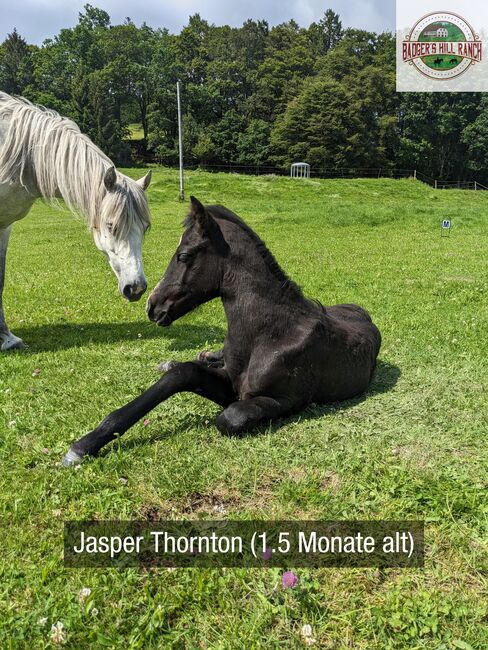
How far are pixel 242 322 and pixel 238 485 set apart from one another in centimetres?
121

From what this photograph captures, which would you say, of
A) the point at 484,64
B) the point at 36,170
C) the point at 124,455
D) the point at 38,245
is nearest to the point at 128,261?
the point at 36,170

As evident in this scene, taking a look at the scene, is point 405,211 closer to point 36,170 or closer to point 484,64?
point 36,170

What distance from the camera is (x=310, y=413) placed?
4.12m

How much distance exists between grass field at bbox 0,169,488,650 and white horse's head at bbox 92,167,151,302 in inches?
37.9

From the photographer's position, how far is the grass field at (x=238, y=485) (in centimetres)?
218

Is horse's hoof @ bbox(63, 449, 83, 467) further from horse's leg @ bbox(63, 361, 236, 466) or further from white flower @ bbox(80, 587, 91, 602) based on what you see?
white flower @ bbox(80, 587, 91, 602)

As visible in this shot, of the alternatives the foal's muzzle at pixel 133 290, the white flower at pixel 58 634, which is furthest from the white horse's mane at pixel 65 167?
the white flower at pixel 58 634

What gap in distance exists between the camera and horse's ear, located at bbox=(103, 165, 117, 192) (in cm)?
504

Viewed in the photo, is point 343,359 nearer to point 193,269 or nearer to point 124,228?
point 193,269

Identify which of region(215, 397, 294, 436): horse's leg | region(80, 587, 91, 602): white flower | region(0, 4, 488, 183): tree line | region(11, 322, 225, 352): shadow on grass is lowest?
region(80, 587, 91, 602): white flower

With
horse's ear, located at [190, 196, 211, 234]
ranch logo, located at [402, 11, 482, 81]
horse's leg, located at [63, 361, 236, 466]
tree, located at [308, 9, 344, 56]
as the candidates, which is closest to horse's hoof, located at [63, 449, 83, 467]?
horse's leg, located at [63, 361, 236, 466]

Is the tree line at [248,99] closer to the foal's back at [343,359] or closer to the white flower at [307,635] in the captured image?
the foal's back at [343,359]

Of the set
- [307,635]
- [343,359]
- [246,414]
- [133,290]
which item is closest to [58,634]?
[307,635]

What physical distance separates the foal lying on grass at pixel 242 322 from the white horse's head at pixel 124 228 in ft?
4.62
